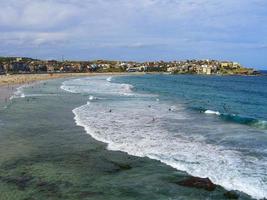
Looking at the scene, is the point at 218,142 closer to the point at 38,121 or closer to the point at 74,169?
the point at 74,169

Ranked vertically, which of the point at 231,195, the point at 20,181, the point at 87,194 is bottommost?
the point at 231,195

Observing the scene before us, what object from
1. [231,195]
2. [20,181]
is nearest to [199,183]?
[231,195]

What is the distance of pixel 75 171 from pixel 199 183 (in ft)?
19.5

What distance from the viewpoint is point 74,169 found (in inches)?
866

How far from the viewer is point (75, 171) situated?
21594 millimetres

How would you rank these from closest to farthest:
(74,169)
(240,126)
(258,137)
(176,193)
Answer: (176,193), (74,169), (258,137), (240,126)

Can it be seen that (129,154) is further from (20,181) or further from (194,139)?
(20,181)

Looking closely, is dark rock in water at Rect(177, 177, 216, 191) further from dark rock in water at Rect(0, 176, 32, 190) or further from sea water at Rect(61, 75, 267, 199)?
dark rock in water at Rect(0, 176, 32, 190)

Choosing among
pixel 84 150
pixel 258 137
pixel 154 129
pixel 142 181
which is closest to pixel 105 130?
pixel 154 129

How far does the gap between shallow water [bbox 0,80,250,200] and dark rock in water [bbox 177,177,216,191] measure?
0.37 m

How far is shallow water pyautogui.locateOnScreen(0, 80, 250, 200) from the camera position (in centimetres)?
1825

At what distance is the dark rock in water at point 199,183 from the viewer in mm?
19050

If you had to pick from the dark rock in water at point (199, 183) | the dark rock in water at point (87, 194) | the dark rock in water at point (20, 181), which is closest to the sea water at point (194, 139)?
the dark rock in water at point (199, 183)

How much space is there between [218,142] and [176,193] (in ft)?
37.8
